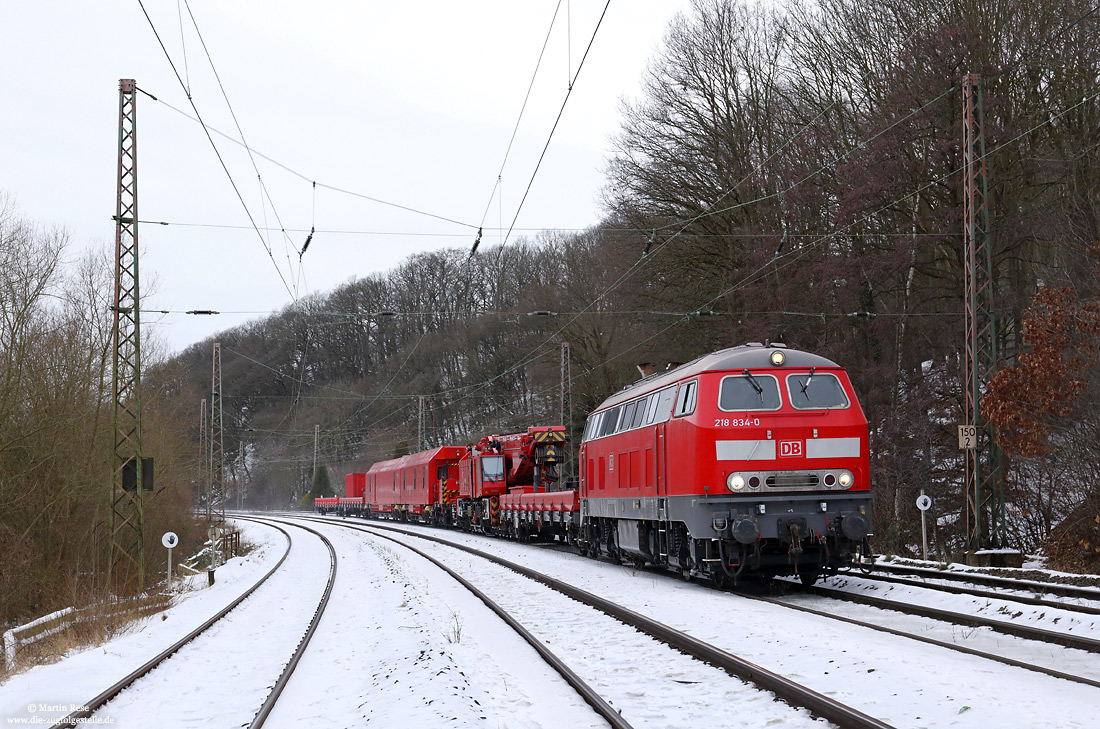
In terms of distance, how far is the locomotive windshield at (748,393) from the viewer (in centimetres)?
1417

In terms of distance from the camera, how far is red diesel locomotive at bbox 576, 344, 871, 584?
1368cm

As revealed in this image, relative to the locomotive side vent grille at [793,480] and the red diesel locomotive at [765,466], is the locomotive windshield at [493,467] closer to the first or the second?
the red diesel locomotive at [765,466]

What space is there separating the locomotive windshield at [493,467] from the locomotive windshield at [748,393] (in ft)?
73.7

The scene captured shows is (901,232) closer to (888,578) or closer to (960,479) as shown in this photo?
(960,479)

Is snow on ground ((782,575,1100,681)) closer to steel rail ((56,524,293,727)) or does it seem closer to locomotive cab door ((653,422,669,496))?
locomotive cab door ((653,422,669,496))

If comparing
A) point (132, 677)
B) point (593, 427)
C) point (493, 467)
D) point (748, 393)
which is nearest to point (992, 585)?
point (748, 393)

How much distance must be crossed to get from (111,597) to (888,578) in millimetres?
12209

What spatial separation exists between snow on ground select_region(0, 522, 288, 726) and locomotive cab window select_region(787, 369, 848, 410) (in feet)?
28.2

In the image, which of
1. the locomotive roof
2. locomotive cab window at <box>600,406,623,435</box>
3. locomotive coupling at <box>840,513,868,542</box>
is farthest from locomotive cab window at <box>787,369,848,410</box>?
locomotive cab window at <box>600,406,623,435</box>

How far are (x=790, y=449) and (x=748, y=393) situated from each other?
952 millimetres

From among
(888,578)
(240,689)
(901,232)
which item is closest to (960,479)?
(901,232)

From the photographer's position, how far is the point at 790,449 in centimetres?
1397

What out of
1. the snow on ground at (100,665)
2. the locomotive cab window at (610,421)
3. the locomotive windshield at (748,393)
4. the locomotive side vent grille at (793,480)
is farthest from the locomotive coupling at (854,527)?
the snow on ground at (100,665)

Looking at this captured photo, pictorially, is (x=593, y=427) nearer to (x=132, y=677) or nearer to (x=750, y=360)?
(x=750, y=360)
